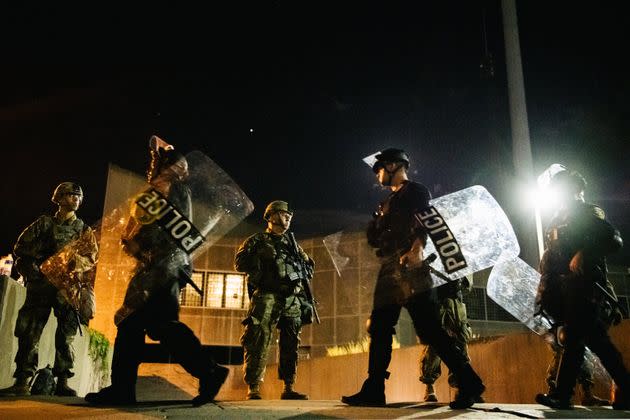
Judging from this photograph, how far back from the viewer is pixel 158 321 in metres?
3.97

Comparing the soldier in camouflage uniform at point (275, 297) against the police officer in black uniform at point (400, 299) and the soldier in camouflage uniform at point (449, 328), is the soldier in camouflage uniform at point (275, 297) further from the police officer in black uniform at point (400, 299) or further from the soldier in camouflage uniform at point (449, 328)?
the police officer in black uniform at point (400, 299)

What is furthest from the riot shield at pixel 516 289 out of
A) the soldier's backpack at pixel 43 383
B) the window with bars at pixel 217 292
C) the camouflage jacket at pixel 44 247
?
the window with bars at pixel 217 292

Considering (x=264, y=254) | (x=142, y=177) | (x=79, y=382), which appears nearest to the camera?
(x=264, y=254)

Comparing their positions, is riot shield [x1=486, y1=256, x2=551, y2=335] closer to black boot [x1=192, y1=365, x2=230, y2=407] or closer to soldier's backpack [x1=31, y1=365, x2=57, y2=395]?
black boot [x1=192, y1=365, x2=230, y2=407]

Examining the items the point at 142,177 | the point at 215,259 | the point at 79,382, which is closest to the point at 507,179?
the point at 215,259

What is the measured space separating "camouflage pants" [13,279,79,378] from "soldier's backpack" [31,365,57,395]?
0.08 m

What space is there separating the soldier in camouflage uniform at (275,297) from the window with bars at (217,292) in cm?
1115

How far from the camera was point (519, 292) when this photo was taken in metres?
7.16

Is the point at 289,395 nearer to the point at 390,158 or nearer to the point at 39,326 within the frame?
the point at 39,326

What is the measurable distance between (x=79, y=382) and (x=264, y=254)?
167 inches

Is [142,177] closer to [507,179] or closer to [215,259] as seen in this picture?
[215,259]

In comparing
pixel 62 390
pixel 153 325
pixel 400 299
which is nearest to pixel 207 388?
pixel 153 325

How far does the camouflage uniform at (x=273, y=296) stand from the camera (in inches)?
253

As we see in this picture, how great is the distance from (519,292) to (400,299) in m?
3.41
